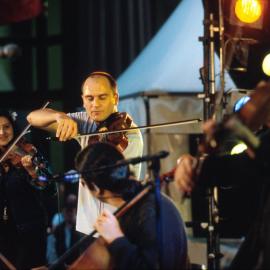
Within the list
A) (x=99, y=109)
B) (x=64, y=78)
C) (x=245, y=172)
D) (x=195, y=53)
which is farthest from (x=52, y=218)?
(x=245, y=172)

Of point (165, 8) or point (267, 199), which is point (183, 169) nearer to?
point (267, 199)

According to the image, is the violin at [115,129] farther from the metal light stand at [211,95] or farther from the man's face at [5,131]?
the man's face at [5,131]

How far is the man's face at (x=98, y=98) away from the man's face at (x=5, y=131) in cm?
103

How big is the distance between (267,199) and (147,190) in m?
0.61

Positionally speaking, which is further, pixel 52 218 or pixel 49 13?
pixel 49 13

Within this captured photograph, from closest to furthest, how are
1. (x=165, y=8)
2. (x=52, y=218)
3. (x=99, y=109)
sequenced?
(x=99, y=109), (x=52, y=218), (x=165, y=8)

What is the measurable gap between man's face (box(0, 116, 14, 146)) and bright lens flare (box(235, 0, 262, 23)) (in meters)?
2.41

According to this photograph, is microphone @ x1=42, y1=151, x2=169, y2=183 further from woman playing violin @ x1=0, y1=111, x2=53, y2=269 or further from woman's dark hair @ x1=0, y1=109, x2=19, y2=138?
woman's dark hair @ x1=0, y1=109, x2=19, y2=138

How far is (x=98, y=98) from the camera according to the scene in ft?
15.4

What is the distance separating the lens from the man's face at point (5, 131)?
17.6 ft

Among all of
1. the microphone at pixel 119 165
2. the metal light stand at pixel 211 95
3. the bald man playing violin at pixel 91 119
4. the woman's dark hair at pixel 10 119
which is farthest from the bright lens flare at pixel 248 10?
the microphone at pixel 119 165

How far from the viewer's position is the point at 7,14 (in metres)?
6.55

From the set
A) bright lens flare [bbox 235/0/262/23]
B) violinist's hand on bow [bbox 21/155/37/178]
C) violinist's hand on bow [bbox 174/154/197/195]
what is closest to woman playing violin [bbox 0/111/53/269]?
violinist's hand on bow [bbox 21/155/37/178]

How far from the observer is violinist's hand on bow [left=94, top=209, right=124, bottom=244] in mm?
2977
